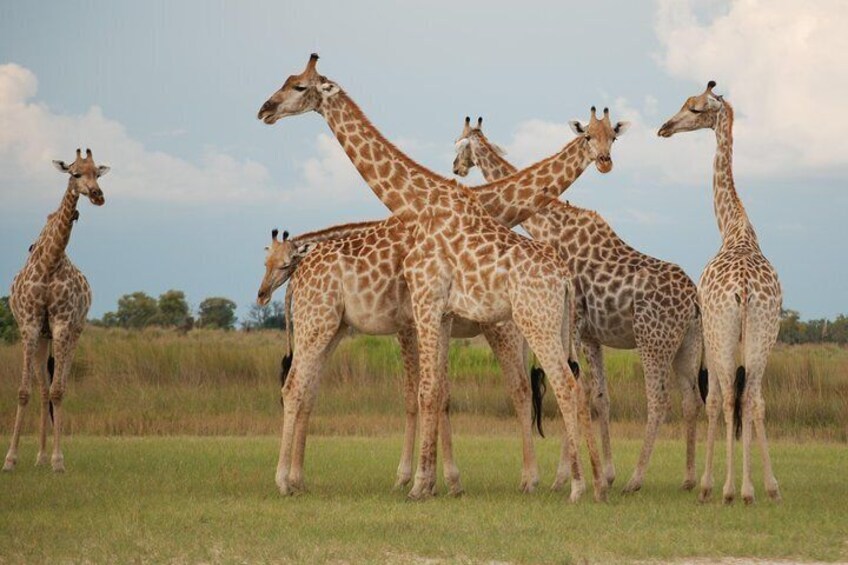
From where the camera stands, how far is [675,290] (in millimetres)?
12406

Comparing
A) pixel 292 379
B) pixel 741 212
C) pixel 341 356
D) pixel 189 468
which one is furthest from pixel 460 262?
pixel 341 356

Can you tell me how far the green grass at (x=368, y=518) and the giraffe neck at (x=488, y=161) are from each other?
3.32m

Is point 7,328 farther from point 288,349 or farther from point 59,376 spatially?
point 288,349

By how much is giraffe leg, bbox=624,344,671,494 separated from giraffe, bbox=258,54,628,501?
1.12 metres

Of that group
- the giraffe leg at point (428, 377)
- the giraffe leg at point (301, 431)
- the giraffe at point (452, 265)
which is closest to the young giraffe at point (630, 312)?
the giraffe at point (452, 265)

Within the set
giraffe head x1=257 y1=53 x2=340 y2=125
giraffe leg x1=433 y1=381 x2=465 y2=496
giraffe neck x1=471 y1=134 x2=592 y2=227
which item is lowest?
giraffe leg x1=433 y1=381 x2=465 y2=496

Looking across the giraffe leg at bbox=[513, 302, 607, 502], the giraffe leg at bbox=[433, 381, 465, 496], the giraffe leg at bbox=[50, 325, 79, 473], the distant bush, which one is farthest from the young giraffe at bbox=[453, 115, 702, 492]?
the distant bush

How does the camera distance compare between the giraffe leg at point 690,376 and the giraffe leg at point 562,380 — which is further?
the giraffe leg at point 690,376

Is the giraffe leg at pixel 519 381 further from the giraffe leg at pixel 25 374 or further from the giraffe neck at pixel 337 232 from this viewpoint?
the giraffe leg at pixel 25 374

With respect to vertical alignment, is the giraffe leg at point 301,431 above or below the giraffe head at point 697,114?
below

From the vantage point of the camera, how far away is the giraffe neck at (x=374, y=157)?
41.3 ft

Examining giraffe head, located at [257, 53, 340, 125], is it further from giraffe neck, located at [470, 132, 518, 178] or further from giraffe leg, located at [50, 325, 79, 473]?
giraffe leg, located at [50, 325, 79, 473]

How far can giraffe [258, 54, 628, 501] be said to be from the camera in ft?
35.8

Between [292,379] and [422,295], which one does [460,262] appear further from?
[292,379]
